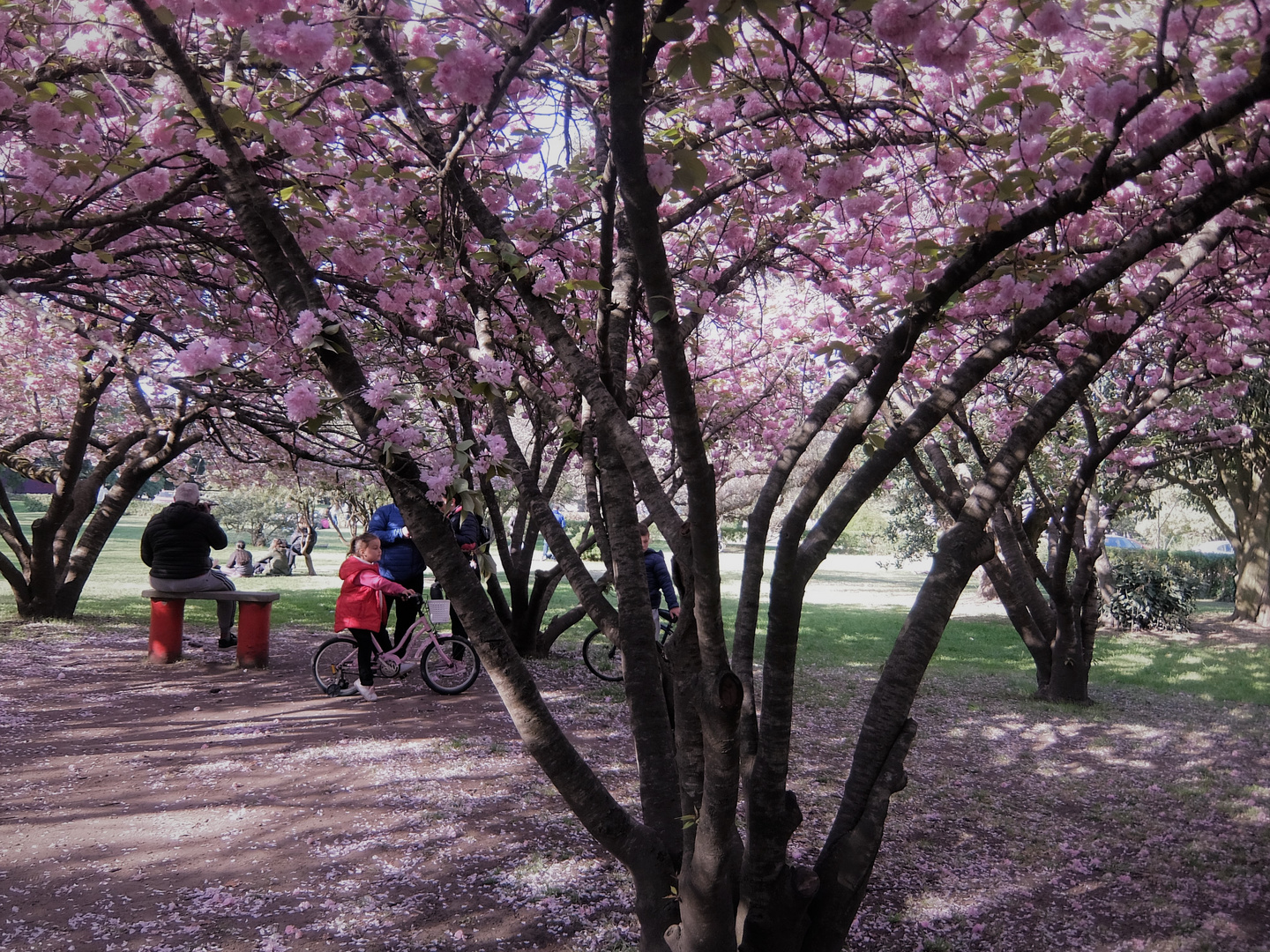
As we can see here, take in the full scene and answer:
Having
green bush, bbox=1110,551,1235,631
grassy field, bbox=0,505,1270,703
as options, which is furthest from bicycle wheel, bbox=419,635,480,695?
green bush, bbox=1110,551,1235,631

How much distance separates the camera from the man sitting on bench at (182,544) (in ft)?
23.6

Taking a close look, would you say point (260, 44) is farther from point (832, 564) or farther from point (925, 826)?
point (832, 564)

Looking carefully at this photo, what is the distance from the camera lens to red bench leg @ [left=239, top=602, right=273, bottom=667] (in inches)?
286

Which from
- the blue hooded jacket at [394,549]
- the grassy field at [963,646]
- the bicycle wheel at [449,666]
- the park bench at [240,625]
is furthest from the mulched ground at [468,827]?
the grassy field at [963,646]

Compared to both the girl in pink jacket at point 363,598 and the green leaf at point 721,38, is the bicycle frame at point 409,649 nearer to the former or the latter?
the girl in pink jacket at point 363,598

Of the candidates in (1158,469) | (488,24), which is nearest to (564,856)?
(488,24)

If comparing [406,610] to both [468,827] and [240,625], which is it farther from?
[468,827]

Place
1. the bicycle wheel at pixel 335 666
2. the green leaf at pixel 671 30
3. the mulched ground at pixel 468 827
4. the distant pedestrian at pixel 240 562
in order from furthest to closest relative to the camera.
A: the distant pedestrian at pixel 240 562, the bicycle wheel at pixel 335 666, the mulched ground at pixel 468 827, the green leaf at pixel 671 30

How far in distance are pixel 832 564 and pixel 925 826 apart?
28260 millimetres

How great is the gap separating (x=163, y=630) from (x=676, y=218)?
6.30 m

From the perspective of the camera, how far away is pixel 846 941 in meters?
2.92

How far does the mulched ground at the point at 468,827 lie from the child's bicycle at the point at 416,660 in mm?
168

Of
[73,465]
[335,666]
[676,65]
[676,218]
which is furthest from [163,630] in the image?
[676,65]

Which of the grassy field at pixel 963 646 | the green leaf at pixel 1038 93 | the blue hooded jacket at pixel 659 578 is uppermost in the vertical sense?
the green leaf at pixel 1038 93
